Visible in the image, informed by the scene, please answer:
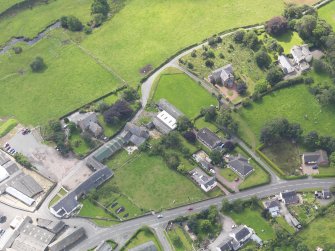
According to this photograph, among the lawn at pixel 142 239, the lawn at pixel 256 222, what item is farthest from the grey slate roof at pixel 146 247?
the lawn at pixel 256 222

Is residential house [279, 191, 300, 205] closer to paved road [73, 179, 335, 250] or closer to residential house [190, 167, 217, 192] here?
paved road [73, 179, 335, 250]

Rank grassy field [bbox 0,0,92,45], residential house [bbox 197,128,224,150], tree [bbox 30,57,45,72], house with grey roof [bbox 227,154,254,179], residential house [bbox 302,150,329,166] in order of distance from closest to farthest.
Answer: house with grey roof [bbox 227,154,254,179]
residential house [bbox 302,150,329,166]
residential house [bbox 197,128,224,150]
tree [bbox 30,57,45,72]
grassy field [bbox 0,0,92,45]

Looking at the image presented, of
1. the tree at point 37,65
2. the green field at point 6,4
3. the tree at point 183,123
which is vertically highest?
the green field at point 6,4

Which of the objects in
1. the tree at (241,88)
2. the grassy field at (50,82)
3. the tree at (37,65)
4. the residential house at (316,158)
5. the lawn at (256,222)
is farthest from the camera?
the tree at (37,65)

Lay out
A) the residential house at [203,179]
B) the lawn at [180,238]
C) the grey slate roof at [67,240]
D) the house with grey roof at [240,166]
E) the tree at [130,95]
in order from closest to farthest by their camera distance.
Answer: the lawn at [180,238]
the grey slate roof at [67,240]
the residential house at [203,179]
the house with grey roof at [240,166]
the tree at [130,95]

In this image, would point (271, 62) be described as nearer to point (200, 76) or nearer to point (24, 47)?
point (200, 76)

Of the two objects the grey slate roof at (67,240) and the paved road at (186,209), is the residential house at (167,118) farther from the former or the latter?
the grey slate roof at (67,240)

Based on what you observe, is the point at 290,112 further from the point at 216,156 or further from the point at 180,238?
the point at 180,238

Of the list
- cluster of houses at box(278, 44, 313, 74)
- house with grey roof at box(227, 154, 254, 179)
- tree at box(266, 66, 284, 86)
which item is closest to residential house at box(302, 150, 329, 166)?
house with grey roof at box(227, 154, 254, 179)
